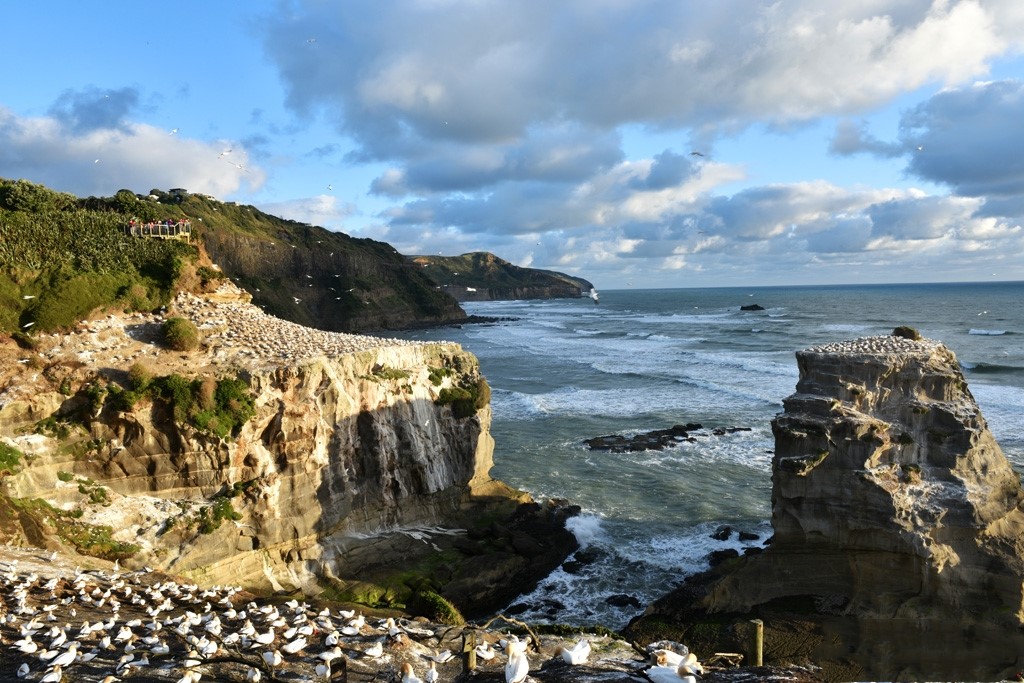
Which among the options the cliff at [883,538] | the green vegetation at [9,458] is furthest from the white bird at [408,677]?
the green vegetation at [9,458]

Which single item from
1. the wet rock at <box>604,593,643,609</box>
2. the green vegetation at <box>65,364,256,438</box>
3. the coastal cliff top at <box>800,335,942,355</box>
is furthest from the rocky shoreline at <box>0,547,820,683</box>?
the coastal cliff top at <box>800,335,942,355</box>

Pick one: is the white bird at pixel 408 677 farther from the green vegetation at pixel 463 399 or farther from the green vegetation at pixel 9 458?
the green vegetation at pixel 463 399

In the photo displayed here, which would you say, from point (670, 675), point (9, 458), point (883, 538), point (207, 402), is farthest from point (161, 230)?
point (883, 538)

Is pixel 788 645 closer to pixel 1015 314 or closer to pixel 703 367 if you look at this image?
pixel 703 367

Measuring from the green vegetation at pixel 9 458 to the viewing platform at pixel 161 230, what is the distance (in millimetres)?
8463

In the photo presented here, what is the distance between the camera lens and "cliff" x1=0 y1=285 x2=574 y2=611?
15367 mm

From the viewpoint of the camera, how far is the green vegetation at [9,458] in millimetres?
14641

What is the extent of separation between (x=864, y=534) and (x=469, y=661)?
11.9 meters

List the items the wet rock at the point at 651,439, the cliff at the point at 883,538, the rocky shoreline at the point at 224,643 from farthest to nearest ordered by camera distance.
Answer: the wet rock at the point at 651,439 → the cliff at the point at 883,538 → the rocky shoreline at the point at 224,643

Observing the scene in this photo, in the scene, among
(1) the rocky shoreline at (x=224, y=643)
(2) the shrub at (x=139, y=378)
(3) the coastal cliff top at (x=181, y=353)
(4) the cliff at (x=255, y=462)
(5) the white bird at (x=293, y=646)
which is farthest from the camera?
(3) the coastal cliff top at (x=181, y=353)

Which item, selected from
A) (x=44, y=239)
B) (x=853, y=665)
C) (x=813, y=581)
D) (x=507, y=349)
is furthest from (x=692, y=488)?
(x=507, y=349)

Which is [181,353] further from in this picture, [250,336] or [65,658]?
[65,658]

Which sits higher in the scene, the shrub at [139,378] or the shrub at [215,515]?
the shrub at [139,378]

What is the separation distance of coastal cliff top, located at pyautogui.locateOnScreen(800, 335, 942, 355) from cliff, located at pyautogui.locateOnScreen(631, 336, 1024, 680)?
0.20ft
